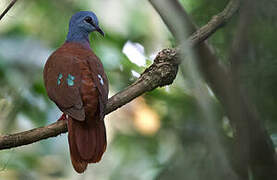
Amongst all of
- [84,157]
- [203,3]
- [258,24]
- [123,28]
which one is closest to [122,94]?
[84,157]

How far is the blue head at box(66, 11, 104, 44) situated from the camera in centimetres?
388

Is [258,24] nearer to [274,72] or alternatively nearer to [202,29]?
[274,72]

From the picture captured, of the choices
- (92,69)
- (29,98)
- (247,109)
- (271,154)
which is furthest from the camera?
(29,98)

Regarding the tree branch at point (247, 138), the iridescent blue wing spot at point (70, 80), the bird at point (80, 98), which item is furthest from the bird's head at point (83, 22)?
the tree branch at point (247, 138)

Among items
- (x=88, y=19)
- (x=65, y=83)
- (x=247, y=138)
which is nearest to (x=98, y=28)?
(x=88, y=19)

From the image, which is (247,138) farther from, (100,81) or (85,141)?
(100,81)

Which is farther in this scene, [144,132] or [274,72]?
Answer: [144,132]

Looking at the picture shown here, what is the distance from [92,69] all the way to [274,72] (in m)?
1.95

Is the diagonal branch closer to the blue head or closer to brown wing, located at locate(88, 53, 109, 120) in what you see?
brown wing, located at locate(88, 53, 109, 120)

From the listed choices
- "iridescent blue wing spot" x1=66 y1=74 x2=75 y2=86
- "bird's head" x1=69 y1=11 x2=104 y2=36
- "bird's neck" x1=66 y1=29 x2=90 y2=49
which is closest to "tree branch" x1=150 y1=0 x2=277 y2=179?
"iridescent blue wing spot" x1=66 y1=74 x2=75 y2=86

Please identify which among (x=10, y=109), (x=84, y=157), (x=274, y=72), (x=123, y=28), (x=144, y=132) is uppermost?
(x=274, y=72)

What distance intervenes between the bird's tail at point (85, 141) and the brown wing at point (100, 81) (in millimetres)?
130

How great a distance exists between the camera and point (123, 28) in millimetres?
4414

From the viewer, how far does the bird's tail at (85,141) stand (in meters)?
2.80
